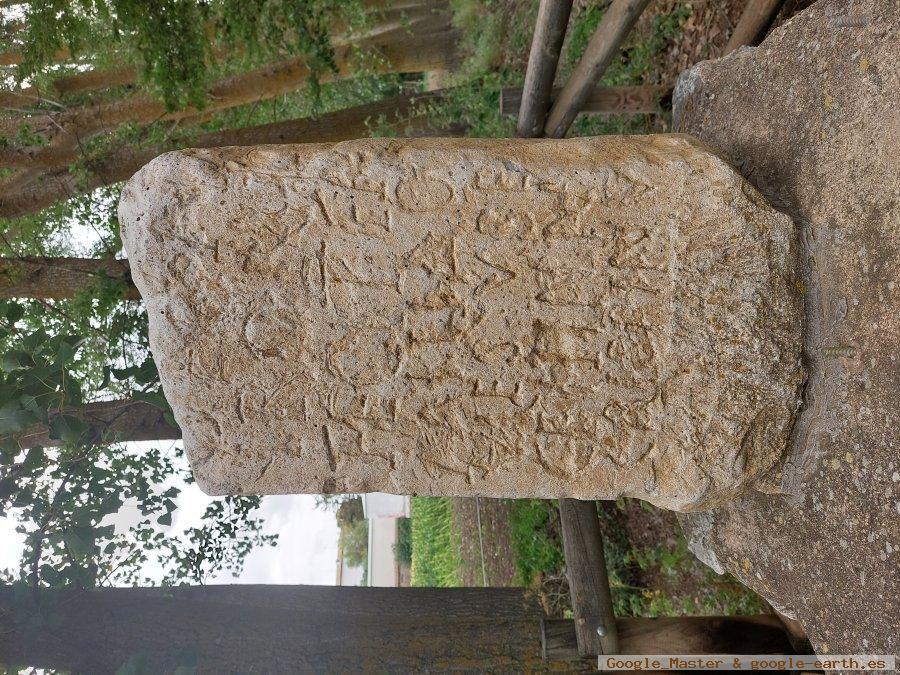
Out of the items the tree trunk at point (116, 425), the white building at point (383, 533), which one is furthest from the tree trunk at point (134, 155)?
the white building at point (383, 533)

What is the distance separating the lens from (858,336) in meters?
2.15

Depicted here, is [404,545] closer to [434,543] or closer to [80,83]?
[434,543]

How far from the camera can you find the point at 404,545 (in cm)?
1159

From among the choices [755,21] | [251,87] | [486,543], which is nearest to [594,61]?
[755,21]

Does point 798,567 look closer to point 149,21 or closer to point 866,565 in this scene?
point 866,565

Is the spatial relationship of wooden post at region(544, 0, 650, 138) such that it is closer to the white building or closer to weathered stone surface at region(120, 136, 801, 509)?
weathered stone surface at region(120, 136, 801, 509)

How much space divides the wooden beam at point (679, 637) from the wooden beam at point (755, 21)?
2.81 meters

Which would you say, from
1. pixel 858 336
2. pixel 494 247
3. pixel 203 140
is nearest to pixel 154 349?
pixel 494 247

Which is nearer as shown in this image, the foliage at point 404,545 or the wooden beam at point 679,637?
the wooden beam at point 679,637

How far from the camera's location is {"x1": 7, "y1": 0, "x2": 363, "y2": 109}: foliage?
373cm

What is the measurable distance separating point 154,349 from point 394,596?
6.14 ft

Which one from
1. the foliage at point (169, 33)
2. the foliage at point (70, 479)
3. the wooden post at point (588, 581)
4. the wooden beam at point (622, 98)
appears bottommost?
the wooden post at point (588, 581)

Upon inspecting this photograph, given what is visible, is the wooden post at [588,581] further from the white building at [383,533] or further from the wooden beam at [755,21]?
the white building at [383,533]

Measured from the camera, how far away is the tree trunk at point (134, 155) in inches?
178
